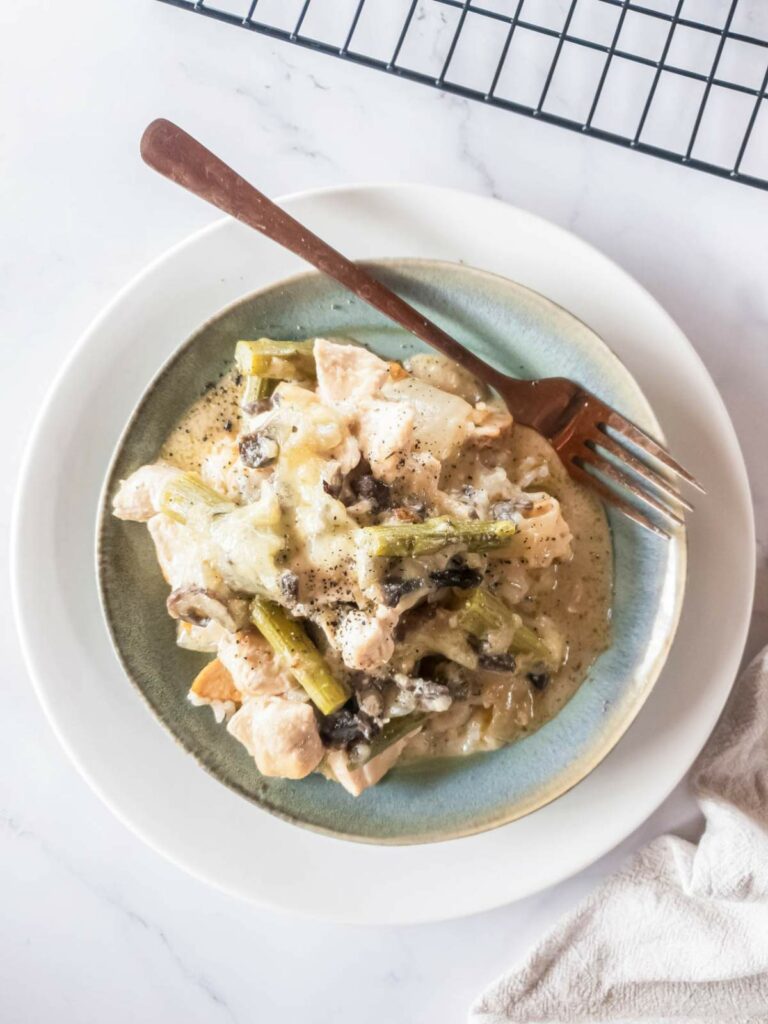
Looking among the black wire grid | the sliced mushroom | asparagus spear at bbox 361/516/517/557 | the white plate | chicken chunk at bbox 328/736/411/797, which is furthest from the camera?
the black wire grid

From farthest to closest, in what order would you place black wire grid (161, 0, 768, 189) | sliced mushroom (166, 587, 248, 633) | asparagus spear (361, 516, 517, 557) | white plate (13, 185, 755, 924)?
black wire grid (161, 0, 768, 189), white plate (13, 185, 755, 924), sliced mushroom (166, 587, 248, 633), asparagus spear (361, 516, 517, 557)

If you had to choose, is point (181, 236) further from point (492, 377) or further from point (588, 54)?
point (588, 54)

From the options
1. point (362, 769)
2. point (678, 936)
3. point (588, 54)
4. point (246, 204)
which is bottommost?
point (678, 936)

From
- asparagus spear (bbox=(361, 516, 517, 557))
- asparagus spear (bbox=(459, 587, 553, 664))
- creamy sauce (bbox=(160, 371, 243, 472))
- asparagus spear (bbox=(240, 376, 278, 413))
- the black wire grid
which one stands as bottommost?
asparagus spear (bbox=(459, 587, 553, 664))

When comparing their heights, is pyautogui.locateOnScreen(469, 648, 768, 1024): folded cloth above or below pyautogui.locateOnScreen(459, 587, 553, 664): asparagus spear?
Result: below

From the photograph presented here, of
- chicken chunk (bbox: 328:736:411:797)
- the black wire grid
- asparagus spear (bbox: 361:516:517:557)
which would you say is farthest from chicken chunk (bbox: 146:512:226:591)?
the black wire grid

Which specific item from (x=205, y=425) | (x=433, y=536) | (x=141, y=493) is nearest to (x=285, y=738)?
(x=433, y=536)

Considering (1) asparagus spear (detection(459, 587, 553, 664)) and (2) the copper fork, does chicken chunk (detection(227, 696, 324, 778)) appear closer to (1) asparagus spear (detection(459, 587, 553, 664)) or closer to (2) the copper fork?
(1) asparagus spear (detection(459, 587, 553, 664))

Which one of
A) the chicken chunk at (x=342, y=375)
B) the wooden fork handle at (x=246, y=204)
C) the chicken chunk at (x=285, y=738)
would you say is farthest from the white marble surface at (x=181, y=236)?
the chicken chunk at (x=285, y=738)
